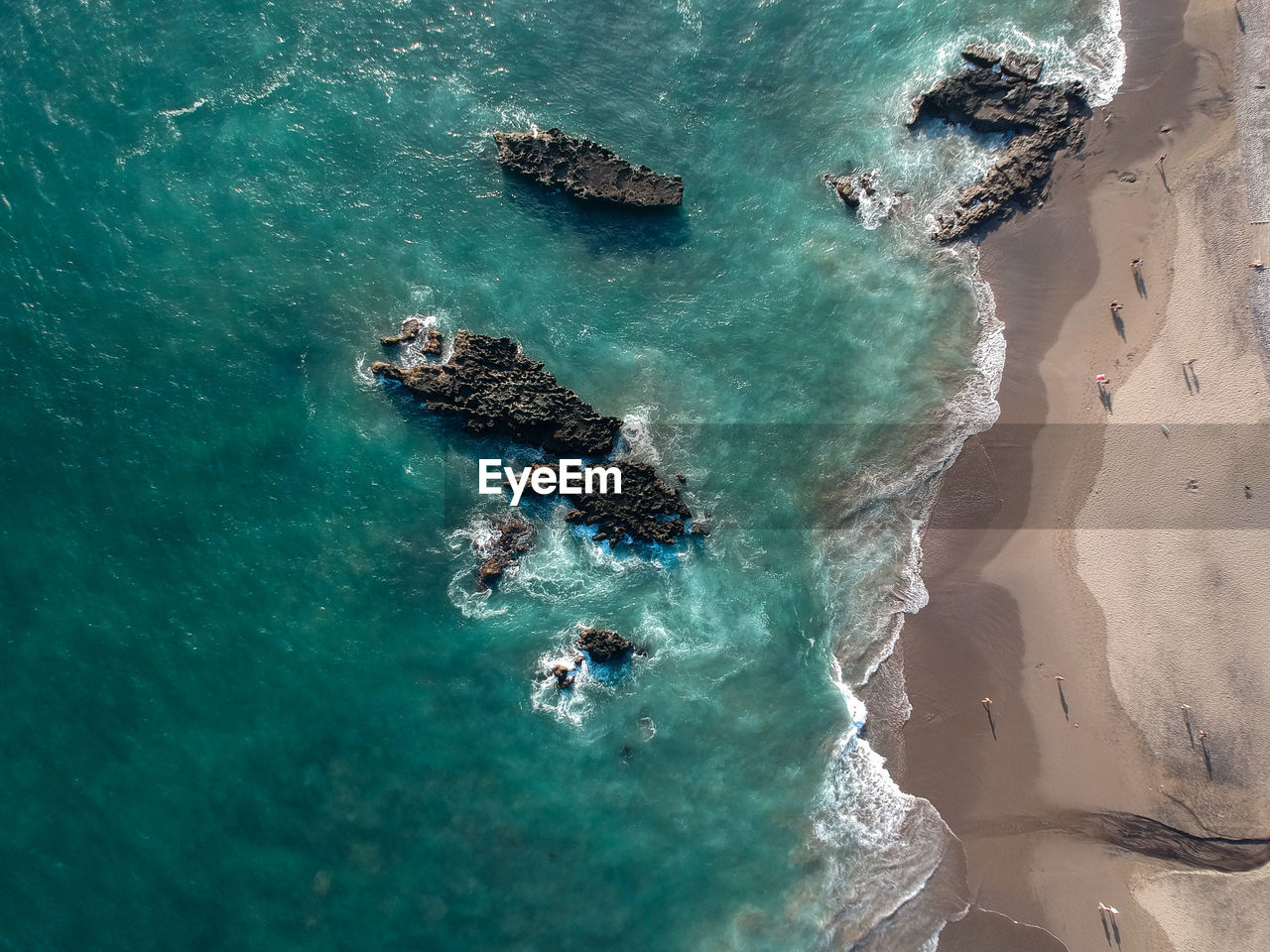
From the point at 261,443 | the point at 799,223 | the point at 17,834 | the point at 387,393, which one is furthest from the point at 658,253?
the point at 17,834

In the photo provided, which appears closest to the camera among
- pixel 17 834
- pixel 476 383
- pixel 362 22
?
pixel 17 834

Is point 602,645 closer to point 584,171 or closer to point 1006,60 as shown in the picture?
point 584,171

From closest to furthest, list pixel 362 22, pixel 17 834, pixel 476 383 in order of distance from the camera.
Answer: pixel 17 834, pixel 476 383, pixel 362 22

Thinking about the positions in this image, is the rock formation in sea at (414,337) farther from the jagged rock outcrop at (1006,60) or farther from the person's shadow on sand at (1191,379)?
the person's shadow on sand at (1191,379)

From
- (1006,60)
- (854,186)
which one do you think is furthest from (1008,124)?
(854,186)

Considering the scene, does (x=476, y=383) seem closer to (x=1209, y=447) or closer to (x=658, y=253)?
(x=658, y=253)
